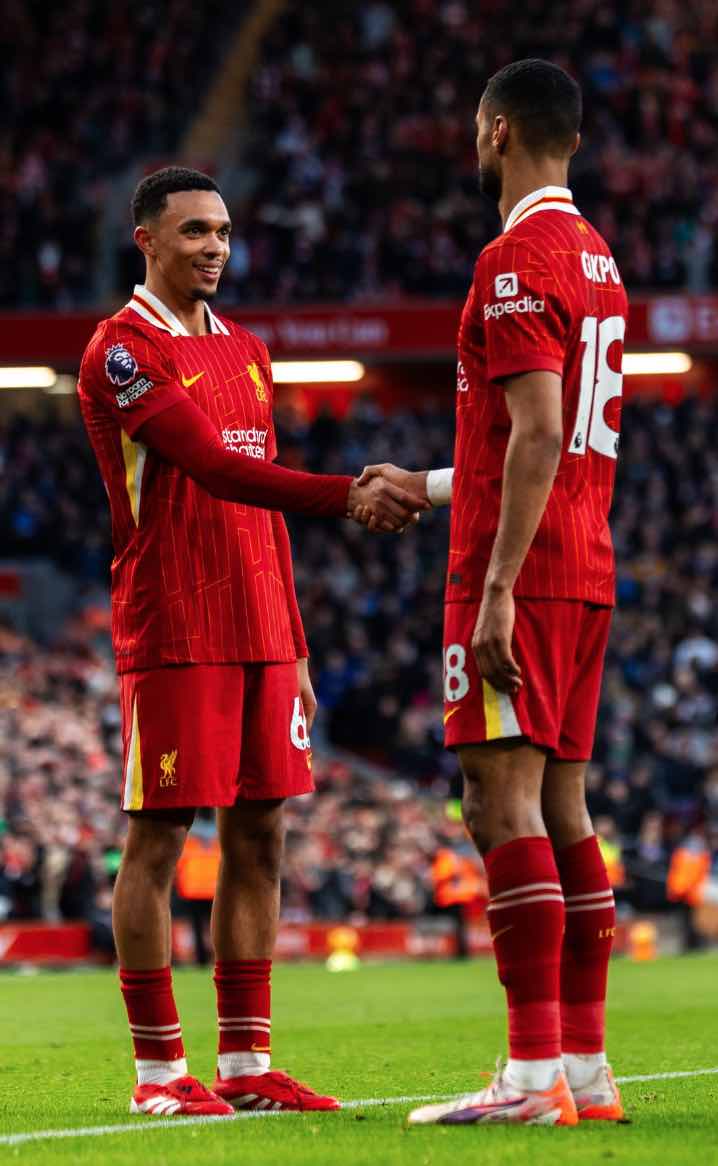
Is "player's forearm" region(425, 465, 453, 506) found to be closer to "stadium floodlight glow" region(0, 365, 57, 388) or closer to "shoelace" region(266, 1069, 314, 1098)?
"shoelace" region(266, 1069, 314, 1098)

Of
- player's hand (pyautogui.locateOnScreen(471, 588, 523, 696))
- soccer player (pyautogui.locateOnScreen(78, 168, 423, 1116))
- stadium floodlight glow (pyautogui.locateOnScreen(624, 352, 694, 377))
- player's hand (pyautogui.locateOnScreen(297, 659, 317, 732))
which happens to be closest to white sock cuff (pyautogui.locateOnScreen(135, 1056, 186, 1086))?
soccer player (pyautogui.locateOnScreen(78, 168, 423, 1116))

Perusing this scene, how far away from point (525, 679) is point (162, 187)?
197cm

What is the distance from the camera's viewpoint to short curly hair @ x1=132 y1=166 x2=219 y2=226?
6.42 m

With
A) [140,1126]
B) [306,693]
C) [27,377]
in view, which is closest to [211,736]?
[306,693]

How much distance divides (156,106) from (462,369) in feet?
101

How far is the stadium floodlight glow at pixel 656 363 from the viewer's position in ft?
111

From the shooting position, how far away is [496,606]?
5371 millimetres

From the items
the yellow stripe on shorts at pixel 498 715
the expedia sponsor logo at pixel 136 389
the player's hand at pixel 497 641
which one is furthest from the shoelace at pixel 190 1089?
the expedia sponsor logo at pixel 136 389

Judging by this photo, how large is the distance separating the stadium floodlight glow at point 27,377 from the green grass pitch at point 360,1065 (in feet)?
56.4

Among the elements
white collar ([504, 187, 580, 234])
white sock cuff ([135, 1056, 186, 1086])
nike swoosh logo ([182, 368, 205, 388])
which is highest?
white collar ([504, 187, 580, 234])

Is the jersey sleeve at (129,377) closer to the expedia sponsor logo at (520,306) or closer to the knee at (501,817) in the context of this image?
the expedia sponsor logo at (520,306)

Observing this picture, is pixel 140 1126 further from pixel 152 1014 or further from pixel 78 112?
pixel 78 112

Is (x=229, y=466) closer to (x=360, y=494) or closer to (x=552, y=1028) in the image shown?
(x=360, y=494)

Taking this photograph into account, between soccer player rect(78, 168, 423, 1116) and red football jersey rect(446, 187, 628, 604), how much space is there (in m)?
0.31
